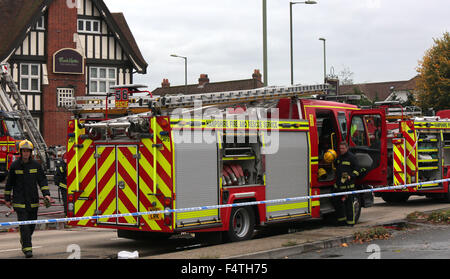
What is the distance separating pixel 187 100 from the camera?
10922 mm

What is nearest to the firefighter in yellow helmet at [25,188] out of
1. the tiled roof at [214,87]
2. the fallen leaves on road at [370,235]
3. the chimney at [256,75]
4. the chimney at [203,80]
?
the fallen leaves on road at [370,235]

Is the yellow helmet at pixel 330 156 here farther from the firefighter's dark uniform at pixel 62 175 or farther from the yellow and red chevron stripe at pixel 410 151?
the firefighter's dark uniform at pixel 62 175

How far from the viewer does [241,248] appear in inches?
392

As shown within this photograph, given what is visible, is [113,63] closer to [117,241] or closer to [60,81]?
[60,81]

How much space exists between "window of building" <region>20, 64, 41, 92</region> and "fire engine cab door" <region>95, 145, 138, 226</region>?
28.8 meters

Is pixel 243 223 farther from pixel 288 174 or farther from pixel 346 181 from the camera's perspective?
pixel 346 181

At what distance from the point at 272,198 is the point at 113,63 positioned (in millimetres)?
30256

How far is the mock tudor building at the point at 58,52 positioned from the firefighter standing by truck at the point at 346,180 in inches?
1007

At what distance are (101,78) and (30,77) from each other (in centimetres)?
437

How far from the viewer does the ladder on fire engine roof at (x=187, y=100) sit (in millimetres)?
10617

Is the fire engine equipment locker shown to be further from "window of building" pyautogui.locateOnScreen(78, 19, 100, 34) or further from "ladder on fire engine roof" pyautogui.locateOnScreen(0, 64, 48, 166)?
"window of building" pyautogui.locateOnScreen(78, 19, 100, 34)

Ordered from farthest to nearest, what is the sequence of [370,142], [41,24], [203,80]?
1. [203,80]
2. [41,24]
3. [370,142]

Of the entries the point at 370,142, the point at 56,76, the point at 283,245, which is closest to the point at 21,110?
→ the point at 56,76
